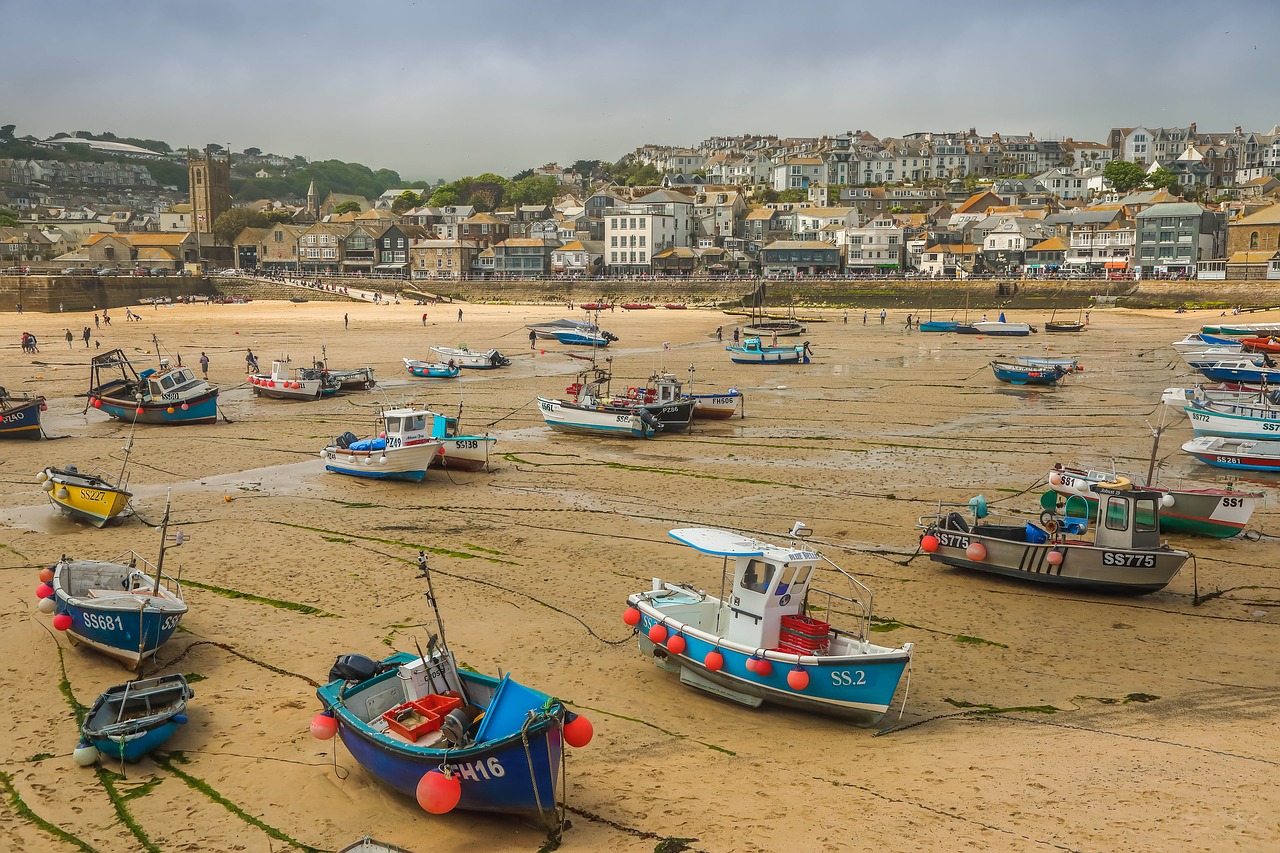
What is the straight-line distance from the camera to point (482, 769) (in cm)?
855

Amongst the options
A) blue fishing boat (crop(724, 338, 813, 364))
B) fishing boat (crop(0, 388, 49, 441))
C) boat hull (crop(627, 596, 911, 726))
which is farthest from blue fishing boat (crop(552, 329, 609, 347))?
boat hull (crop(627, 596, 911, 726))

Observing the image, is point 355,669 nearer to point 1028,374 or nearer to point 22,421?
point 22,421

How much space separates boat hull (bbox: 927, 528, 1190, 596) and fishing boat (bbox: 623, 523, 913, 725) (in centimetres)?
463

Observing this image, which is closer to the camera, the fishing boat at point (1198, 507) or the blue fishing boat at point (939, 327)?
the fishing boat at point (1198, 507)

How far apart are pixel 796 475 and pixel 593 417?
7166 mm

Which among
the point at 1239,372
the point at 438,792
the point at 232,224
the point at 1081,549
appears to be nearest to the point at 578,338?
the point at 1239,372

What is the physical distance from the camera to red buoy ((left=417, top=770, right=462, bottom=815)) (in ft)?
27.7

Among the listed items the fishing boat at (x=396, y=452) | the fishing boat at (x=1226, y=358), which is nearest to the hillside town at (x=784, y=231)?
the fishing boat at (x=1226, y=358)

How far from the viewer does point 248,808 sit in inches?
354

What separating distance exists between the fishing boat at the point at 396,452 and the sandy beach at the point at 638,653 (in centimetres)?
37

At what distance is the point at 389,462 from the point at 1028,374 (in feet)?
87.0

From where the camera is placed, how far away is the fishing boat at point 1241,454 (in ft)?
78.1

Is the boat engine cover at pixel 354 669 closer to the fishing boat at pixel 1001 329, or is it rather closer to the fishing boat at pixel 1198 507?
the fishing boat at pixel 1198 507

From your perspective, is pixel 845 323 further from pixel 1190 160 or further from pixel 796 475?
pixel 1190 160
